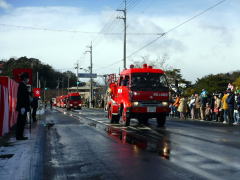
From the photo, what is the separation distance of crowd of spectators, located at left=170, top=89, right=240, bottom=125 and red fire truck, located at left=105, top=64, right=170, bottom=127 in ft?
14.2

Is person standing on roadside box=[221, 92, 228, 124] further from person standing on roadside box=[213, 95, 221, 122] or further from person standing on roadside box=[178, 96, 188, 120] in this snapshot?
person standing on roadside box=[178, 96, 188, 120]

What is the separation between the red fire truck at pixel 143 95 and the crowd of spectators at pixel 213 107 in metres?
4.32

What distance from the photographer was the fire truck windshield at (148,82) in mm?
16594

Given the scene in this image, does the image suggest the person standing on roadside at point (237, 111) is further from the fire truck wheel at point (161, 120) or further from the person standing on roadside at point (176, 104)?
the person standing on roadside at point (176, 104)

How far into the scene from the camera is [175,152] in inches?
341

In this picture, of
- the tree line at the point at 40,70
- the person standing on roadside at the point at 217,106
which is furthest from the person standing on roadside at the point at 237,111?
the tree line at the point at 40,70

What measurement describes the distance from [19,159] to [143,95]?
9.09 meters

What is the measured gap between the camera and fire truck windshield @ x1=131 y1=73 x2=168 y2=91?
16.6 metres

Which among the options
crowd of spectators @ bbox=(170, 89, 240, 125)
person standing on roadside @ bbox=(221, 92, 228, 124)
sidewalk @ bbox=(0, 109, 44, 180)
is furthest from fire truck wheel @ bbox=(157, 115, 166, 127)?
sidewalk @ bbox=(0, 109, 44, 180)

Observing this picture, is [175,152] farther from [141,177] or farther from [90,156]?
[141,177]

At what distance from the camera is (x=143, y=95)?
53.9ft

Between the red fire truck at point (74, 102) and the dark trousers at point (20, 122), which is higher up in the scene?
the red fire truck at point (74, 102)

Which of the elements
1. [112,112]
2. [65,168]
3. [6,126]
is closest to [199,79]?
[112,112]

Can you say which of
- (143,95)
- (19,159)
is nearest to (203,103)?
(143,95)
